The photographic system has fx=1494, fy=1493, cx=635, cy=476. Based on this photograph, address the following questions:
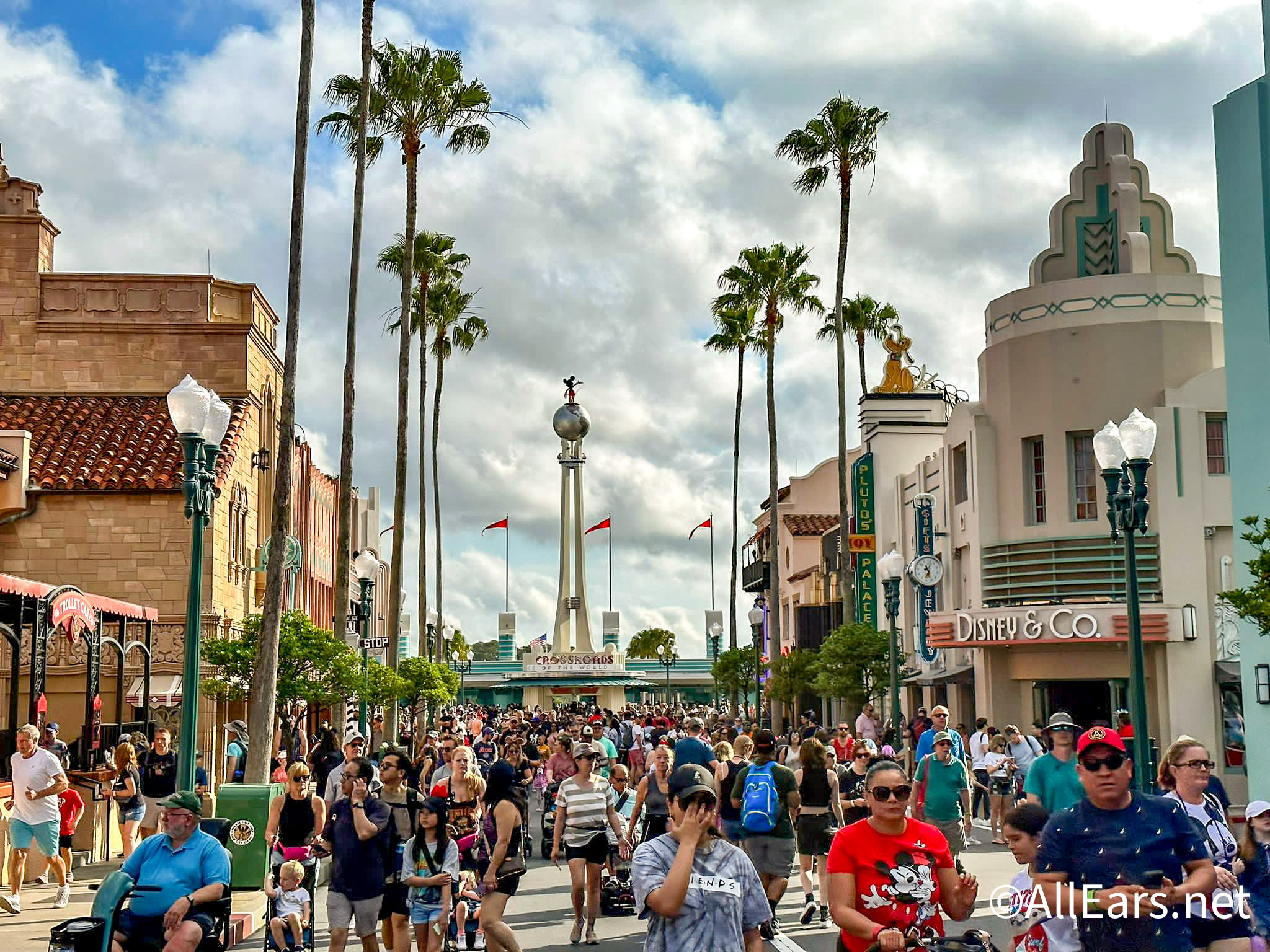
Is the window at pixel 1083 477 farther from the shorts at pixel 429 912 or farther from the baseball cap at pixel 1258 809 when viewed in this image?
the baseball cap at pixel 1258 809

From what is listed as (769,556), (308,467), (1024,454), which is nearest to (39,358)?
(308,467)

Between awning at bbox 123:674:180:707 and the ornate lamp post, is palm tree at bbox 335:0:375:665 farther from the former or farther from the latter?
the ornate lamp post

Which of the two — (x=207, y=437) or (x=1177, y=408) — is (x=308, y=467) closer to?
(x=1177, y=408)

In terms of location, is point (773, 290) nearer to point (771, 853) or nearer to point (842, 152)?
point (842, 152)

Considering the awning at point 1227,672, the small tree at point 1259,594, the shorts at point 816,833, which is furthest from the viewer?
the awning at point 1227,672

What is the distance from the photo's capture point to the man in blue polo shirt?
8281mm

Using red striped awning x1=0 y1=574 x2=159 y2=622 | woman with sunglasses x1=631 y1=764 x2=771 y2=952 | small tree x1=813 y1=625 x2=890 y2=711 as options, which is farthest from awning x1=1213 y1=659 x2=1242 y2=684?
woman with sunglasses x1=631 y1=764 x2=771 y2=952

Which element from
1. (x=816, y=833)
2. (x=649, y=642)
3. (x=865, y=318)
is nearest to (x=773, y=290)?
(x=865, y=318)

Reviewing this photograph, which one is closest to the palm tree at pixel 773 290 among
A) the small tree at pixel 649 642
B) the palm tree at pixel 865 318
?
the palm tree at pixel 865 318

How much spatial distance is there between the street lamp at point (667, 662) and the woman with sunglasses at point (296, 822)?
6375 centimetres

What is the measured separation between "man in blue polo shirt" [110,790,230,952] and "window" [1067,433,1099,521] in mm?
27774

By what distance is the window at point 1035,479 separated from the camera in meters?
34.4

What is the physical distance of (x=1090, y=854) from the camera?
634 centimetres

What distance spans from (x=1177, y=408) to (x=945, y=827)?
20.5 metres
